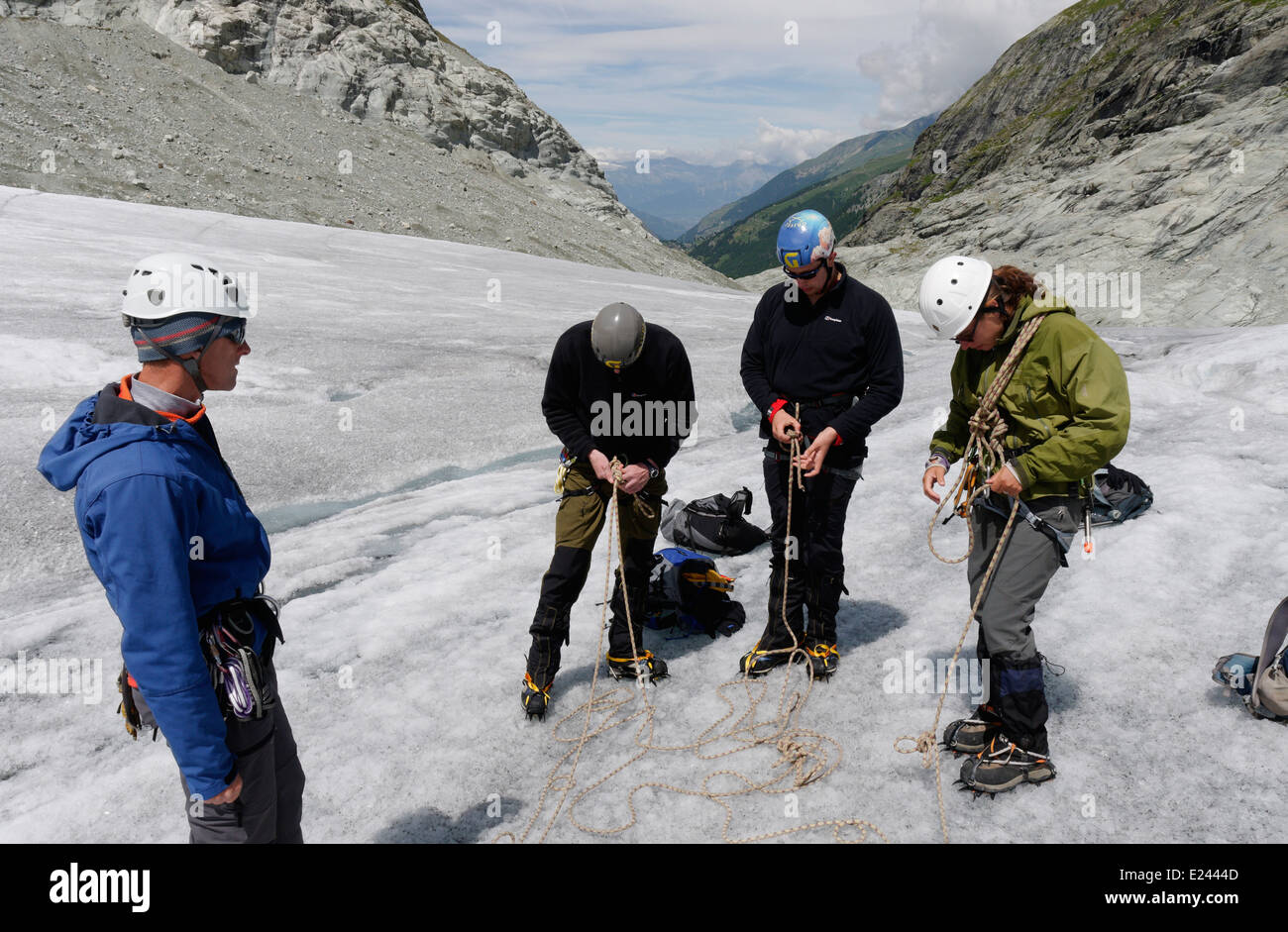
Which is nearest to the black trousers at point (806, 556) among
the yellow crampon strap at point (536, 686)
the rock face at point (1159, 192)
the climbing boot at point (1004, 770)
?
the climbing boot at point (1004, 770)

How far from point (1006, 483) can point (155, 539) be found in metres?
3.98

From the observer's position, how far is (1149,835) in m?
3.97

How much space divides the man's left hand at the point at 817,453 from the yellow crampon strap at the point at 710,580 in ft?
5.89

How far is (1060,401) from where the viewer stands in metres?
4.03

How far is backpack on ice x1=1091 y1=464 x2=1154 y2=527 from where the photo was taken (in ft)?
24.8

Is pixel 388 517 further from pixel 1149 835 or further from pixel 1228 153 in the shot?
pixel 1228 153

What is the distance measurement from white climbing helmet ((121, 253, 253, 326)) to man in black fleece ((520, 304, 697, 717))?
2.73 m

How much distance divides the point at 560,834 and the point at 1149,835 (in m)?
3.26

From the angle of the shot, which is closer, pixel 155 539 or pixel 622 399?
pixel 155 539

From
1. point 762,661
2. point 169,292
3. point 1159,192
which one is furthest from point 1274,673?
point 1159,192

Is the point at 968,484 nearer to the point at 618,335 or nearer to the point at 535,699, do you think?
the point at 618,335

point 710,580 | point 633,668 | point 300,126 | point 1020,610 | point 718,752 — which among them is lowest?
point 718,752

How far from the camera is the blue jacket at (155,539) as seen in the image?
2359 millimetres

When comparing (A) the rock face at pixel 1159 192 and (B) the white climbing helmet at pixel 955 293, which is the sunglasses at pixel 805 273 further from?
(A) the rock face at pixel 1159 192
